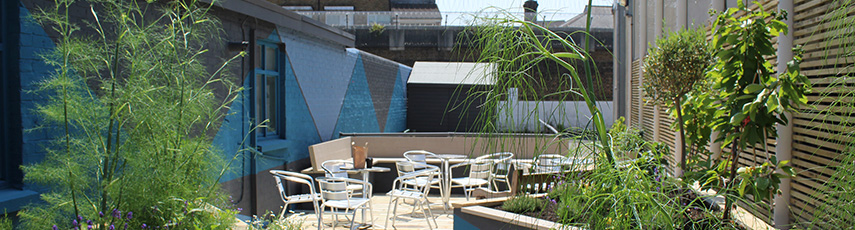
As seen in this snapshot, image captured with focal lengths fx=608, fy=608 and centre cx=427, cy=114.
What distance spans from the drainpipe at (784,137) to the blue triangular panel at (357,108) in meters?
6.85

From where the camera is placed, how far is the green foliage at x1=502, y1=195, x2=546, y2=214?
412 centimetres

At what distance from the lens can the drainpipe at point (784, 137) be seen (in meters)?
3.37

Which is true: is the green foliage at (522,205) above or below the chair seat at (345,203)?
above

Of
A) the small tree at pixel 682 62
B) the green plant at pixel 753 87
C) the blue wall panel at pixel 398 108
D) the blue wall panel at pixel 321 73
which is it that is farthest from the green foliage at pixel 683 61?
the blue wall panel at pixel 398 108

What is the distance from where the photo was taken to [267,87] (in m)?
7.17

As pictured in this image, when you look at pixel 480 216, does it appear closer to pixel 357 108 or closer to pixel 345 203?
pixel 345 203

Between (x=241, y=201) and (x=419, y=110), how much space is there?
9299 mm

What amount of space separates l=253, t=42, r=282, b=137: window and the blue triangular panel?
6.95 ft

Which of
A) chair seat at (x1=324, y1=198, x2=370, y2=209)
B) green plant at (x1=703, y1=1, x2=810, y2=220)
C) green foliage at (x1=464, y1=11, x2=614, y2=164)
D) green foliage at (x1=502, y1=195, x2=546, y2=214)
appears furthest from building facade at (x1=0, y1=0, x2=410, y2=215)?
green plant at (x1=703, y1=1, x2=810, y2=220)

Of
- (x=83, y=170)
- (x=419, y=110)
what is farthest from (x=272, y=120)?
(x=419, y=110)

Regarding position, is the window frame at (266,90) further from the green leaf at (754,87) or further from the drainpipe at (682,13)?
the green leaf at (754,87)

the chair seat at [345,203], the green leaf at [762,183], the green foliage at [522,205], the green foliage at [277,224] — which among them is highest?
the green leaf at [762,183]

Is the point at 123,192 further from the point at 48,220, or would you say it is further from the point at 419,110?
the point at 419,110

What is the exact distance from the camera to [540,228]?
344cm
